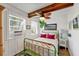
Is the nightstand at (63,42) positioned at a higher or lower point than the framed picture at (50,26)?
lower

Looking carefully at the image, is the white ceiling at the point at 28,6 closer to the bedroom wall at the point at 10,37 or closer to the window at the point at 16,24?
the bedroom wall at the point at 10,37

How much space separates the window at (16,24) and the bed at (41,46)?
0.20 m

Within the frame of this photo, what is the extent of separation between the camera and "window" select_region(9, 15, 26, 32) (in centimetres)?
170

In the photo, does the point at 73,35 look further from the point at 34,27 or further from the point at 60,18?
the point at 34,27

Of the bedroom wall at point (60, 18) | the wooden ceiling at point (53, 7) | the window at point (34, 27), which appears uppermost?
the wooden ceiling at point (53, 7)

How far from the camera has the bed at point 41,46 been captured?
1711 mm

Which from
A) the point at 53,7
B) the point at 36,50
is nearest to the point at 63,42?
the point at 36,50

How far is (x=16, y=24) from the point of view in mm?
1738

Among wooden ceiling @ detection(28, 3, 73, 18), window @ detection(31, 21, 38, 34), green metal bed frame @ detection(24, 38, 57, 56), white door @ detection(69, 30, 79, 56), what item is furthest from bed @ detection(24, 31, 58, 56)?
wooden ceiling @ detection(28, 3, 73, 18)

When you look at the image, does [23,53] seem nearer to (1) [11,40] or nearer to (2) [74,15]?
(1) [11,40]

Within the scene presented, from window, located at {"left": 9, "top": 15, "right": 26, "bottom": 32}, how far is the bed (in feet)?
0.67

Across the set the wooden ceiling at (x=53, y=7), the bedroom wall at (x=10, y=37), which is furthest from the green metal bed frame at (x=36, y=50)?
the wooden ceiling at (x=53, y=7)

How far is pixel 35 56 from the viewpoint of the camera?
1.78 meters

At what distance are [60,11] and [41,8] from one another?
288 millimetres
